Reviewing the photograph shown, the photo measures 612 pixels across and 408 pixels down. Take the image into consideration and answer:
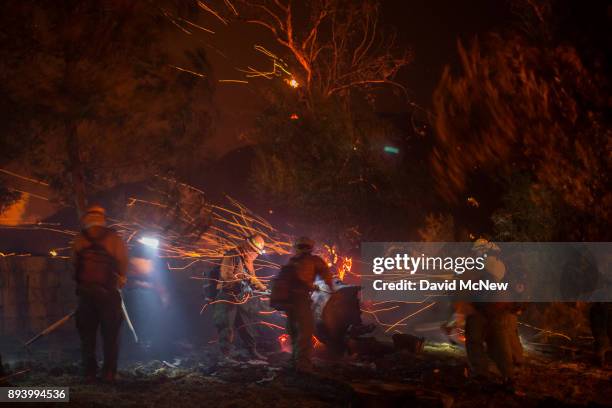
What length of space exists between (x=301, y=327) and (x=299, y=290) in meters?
0.54

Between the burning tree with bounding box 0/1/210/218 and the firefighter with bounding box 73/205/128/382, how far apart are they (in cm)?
390

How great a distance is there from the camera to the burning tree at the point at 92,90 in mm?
11328

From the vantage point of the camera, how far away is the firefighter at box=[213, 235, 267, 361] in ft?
36.1

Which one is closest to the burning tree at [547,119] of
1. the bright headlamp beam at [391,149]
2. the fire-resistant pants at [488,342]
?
the bright headlamp beam at [391,149]

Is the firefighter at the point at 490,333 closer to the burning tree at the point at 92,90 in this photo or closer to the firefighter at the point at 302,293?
the firefighter at the point at 302,293

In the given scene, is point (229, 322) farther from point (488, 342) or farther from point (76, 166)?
point (76, 166)

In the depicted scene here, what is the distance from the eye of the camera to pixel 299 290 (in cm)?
970

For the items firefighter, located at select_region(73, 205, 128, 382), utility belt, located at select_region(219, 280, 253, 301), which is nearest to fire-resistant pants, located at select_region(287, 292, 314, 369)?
utility belt, located at select_region(219, 280, 253, 301)

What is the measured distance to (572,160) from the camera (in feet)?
39.3

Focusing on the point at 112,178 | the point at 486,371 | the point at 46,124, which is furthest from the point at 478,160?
the point at 46,124

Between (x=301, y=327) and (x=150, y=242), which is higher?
(x=150, y=242)

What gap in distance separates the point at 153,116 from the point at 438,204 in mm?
7801

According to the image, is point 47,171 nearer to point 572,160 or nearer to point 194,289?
point 194,289

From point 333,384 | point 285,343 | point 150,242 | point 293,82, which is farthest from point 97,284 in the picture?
point 293,82
